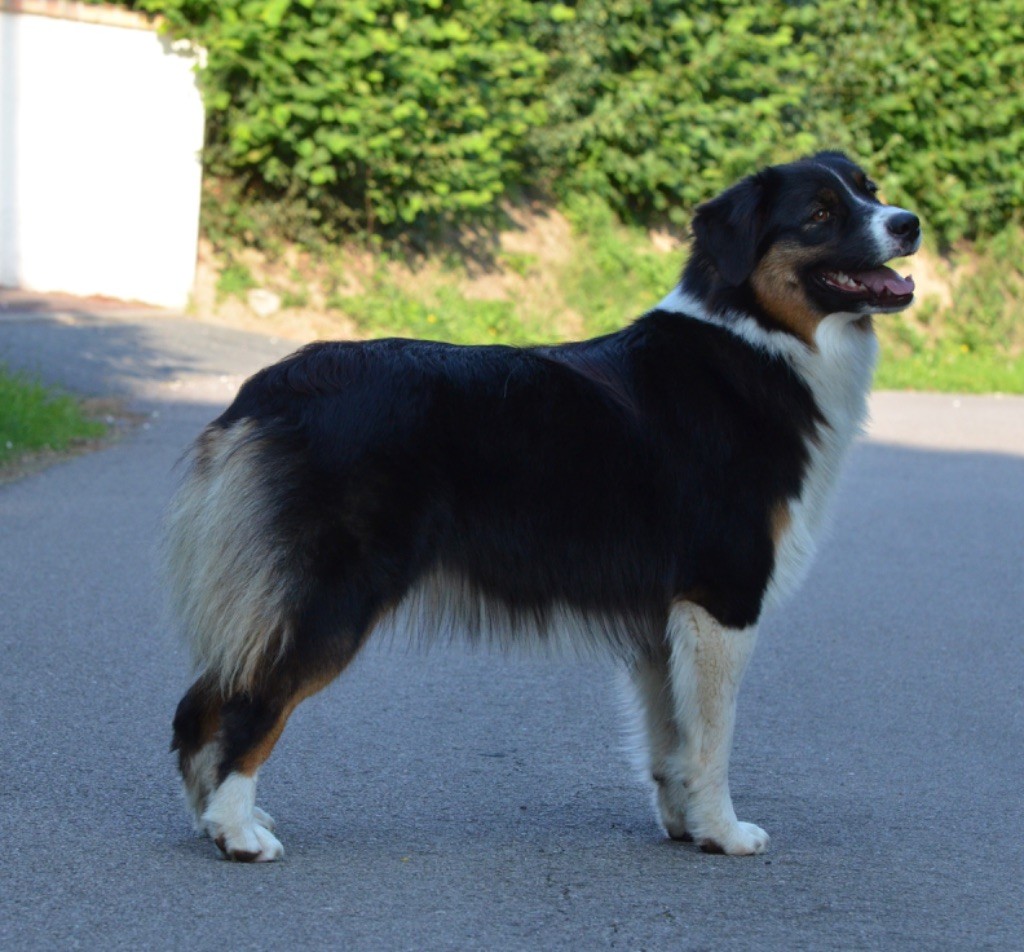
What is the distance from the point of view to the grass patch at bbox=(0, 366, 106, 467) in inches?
363

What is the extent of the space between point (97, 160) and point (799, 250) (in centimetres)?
1199

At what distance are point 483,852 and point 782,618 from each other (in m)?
3.29

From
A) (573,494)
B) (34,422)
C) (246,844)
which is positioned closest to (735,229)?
(573,494)

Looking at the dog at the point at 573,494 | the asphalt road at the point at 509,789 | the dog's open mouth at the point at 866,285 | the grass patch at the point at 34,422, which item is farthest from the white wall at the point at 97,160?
the dog's open mouth at the point at 866,285

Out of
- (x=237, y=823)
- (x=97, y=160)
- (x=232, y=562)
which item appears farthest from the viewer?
(x=97, y=160)

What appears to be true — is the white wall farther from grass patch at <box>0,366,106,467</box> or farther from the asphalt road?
the asphalt road

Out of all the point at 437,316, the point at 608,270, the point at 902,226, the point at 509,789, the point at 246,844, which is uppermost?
the point at 902,226

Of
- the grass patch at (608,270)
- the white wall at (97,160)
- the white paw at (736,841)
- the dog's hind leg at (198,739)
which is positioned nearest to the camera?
the dog's hind leg at (198,739)

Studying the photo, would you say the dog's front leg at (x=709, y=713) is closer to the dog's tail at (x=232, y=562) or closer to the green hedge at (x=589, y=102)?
the dog's tail at (x=232, y=562)

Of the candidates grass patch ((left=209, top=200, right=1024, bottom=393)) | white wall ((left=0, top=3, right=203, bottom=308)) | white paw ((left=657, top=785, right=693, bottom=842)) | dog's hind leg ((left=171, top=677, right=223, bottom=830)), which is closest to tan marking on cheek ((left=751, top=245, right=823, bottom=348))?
white paw ((left=657, top=785, right=693, bottom=842))

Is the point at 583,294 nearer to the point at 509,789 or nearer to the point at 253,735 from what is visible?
the point at 509,789

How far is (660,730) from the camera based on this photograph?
14.0 ft

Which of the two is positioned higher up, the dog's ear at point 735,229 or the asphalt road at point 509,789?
the dog's ear at point 735,229

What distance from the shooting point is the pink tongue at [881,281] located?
428 cm
